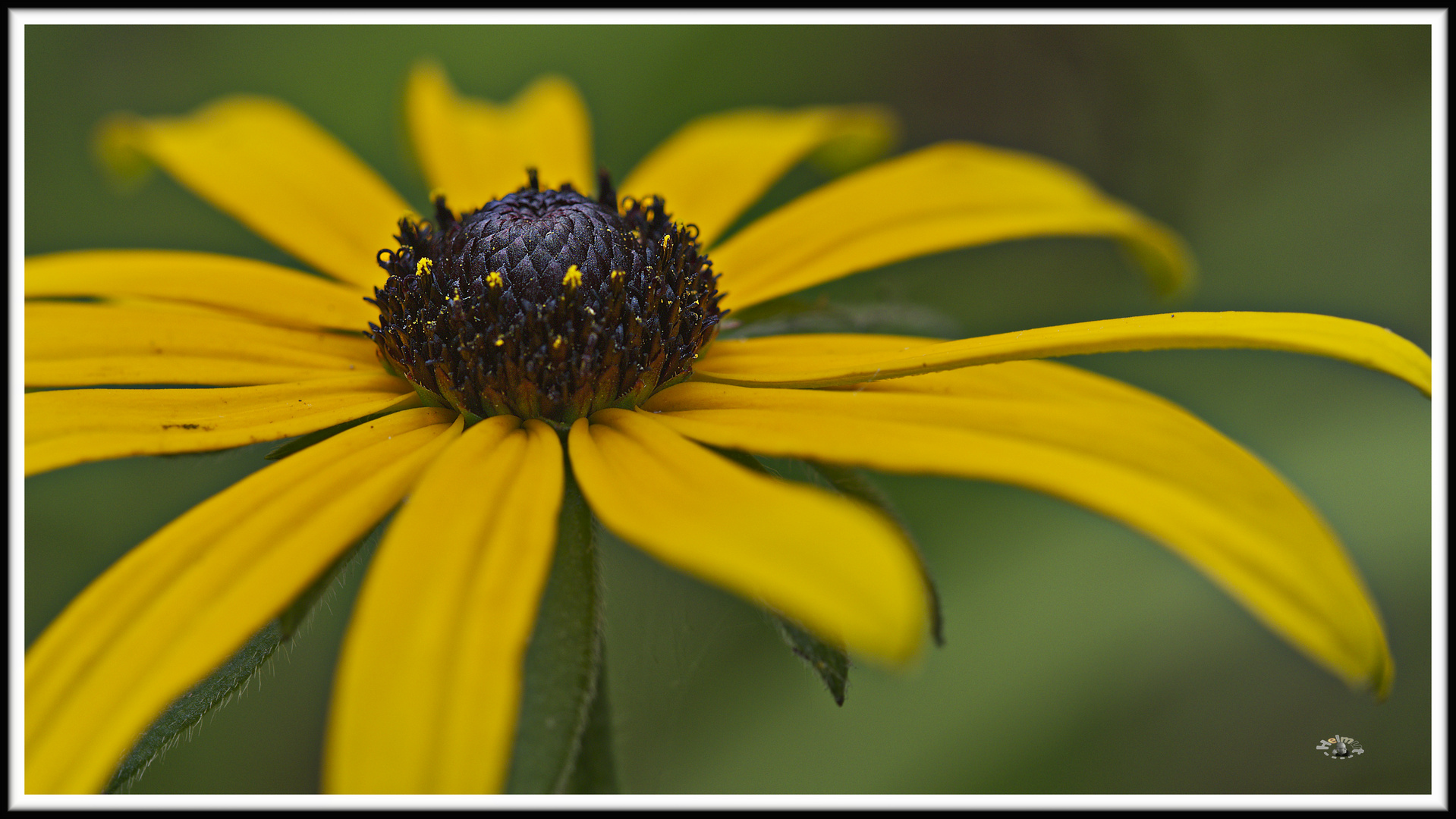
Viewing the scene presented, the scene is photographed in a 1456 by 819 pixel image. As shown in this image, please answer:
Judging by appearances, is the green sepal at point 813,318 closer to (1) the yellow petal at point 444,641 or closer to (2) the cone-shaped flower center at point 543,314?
(2) the cone-shaped flower center at point 543,314

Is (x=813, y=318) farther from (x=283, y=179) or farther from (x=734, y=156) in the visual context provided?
(x=283, y=179)

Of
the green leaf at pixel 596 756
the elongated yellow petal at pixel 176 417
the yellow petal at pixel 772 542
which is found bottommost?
the green leaf at pixel 596 756

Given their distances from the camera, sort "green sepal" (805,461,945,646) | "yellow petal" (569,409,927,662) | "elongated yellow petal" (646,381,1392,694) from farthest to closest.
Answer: "green sepal" (805,461,945,646)
"elongated yellow petal" (646,381,1392,694)
"yellow petal" (569,409,927,662)

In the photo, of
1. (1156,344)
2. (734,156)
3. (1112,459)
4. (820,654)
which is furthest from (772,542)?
(734,156)

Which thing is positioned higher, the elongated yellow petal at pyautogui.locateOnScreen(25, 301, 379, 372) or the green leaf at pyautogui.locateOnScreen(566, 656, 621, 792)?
the elongated yellow petal at pyautogui.locateOnScreen(25, 301, 379, 372)

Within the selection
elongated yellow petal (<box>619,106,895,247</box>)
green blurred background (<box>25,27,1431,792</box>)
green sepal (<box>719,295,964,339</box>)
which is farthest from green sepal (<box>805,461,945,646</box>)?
elongated yellow petal (<box>619,106,895,247</box>)

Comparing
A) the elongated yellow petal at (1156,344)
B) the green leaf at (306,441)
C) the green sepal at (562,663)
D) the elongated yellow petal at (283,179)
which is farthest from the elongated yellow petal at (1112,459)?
the elongated yellow petal at (283,179)

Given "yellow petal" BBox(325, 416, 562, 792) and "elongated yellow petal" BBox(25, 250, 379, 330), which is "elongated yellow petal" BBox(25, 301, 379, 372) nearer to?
"elongated yellow petal" BBox(25, 250, 379, 330)
